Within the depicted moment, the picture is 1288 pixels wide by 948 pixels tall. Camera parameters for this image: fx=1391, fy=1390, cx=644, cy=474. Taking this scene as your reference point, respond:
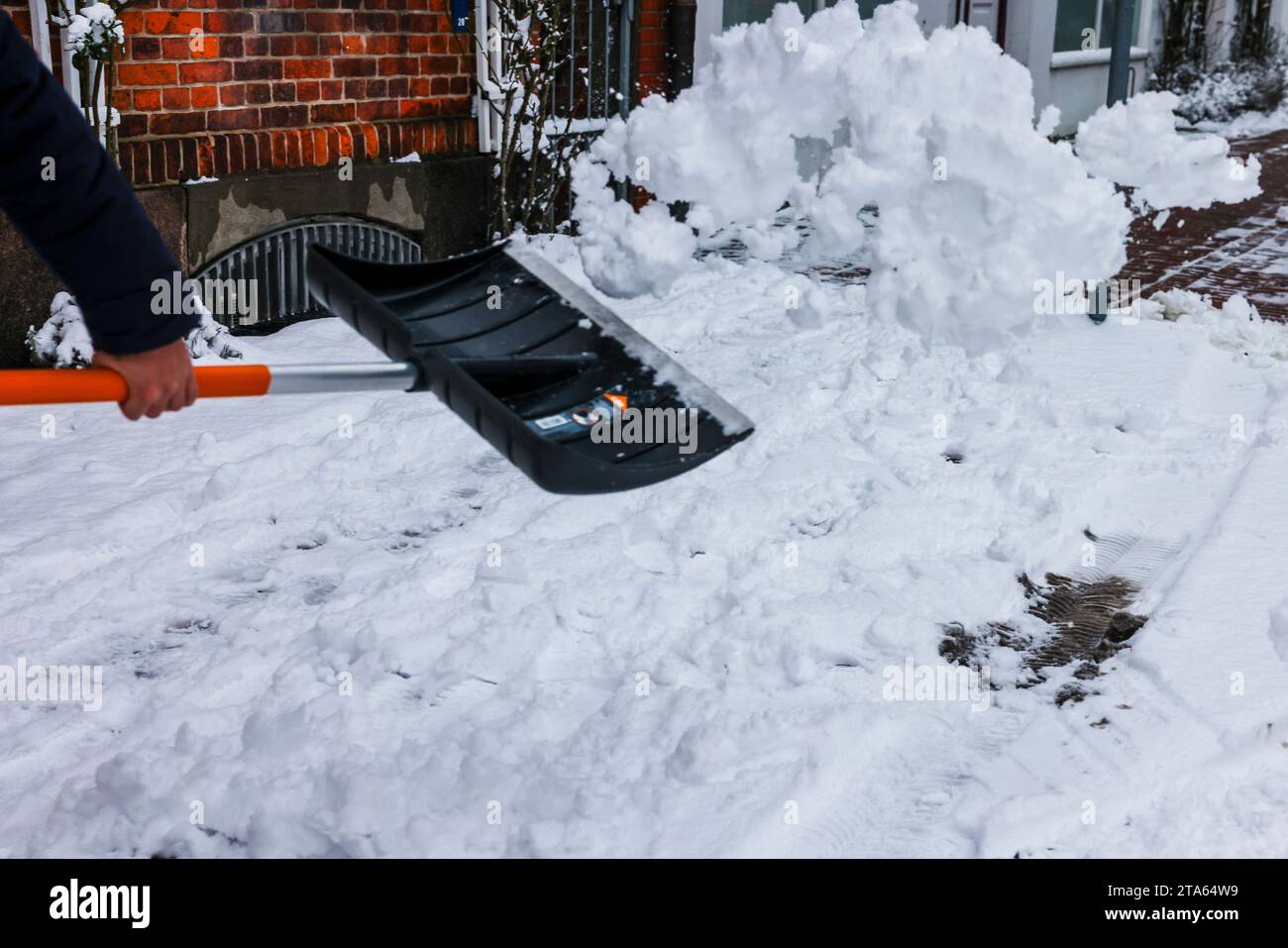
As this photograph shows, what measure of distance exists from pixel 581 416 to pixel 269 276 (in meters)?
3.13

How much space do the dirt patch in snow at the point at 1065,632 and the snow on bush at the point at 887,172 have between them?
1.19 m

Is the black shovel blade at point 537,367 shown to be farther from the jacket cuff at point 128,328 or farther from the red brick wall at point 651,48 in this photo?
the red brick wall at point 651,48

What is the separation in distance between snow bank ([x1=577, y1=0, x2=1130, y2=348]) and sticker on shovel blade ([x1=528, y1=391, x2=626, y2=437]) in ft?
5.92

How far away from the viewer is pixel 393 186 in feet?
19.3

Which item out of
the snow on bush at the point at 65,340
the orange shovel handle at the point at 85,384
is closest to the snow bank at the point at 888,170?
the snow on bush at the point at 65,340

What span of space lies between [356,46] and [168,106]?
919 millimetres

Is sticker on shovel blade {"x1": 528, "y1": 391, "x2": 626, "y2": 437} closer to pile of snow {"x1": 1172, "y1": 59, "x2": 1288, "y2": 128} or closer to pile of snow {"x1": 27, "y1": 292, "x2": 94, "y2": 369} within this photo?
pile of snow {"x1": 27, "y1": 292, "x2": 94, "y2": 369}

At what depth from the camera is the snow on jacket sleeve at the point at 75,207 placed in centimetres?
180

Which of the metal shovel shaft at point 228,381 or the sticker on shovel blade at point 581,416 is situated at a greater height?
the metal shovel shaft at point 228,381

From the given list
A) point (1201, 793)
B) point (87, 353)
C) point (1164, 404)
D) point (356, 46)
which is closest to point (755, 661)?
point (1201, 793)

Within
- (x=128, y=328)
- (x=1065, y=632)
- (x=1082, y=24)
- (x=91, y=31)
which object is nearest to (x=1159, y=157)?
(x=1065, y=632)

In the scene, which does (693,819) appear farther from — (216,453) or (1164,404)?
(1164,404)

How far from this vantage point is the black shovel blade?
2.56 m

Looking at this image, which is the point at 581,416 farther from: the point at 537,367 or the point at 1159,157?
the point at 1159,157
